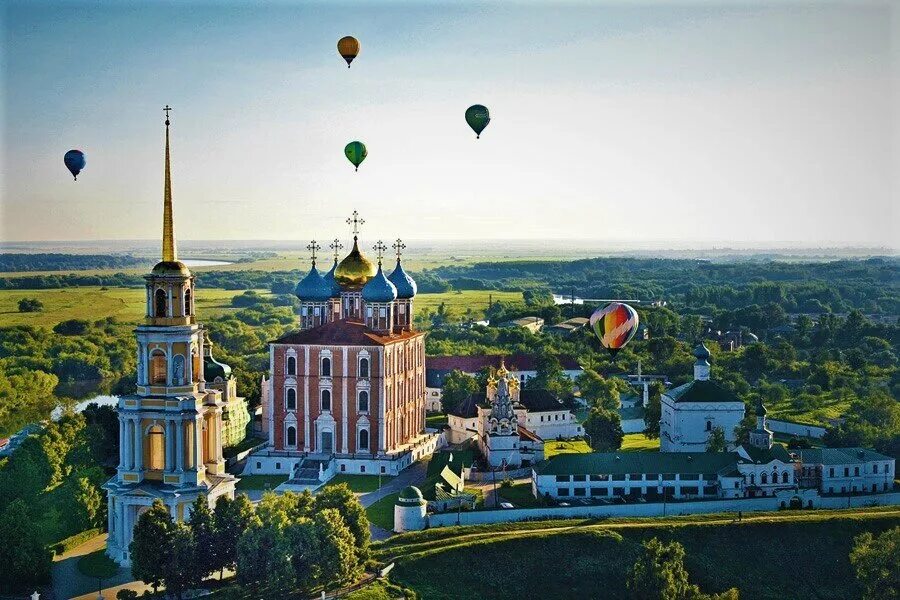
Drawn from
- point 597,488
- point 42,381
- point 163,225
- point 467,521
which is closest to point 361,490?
point 467,521

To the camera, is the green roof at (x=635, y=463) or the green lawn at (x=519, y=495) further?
the green roof at (x=635, y=463)

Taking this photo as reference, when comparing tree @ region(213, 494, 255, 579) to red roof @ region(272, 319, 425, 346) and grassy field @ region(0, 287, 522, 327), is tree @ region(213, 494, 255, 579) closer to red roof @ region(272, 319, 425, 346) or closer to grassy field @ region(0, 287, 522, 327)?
red roof @ region(272, 319, 425, 346)

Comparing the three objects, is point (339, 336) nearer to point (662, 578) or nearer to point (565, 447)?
point (565, 447)

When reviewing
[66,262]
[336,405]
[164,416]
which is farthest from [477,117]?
[66,262]

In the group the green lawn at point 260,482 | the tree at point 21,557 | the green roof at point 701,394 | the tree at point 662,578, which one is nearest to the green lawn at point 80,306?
the green lawn at point 260,482

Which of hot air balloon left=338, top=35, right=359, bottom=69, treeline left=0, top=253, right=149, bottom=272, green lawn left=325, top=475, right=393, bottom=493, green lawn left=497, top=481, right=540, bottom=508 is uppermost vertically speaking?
hot air balloon left=338, top=35, right=359, bottom=69

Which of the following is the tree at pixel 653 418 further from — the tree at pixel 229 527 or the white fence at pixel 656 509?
the tree at pixel 229 527

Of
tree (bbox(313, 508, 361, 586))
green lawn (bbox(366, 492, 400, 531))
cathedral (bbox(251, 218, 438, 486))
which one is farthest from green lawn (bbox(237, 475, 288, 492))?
tree (bbox(313, 508, 361, 586))
